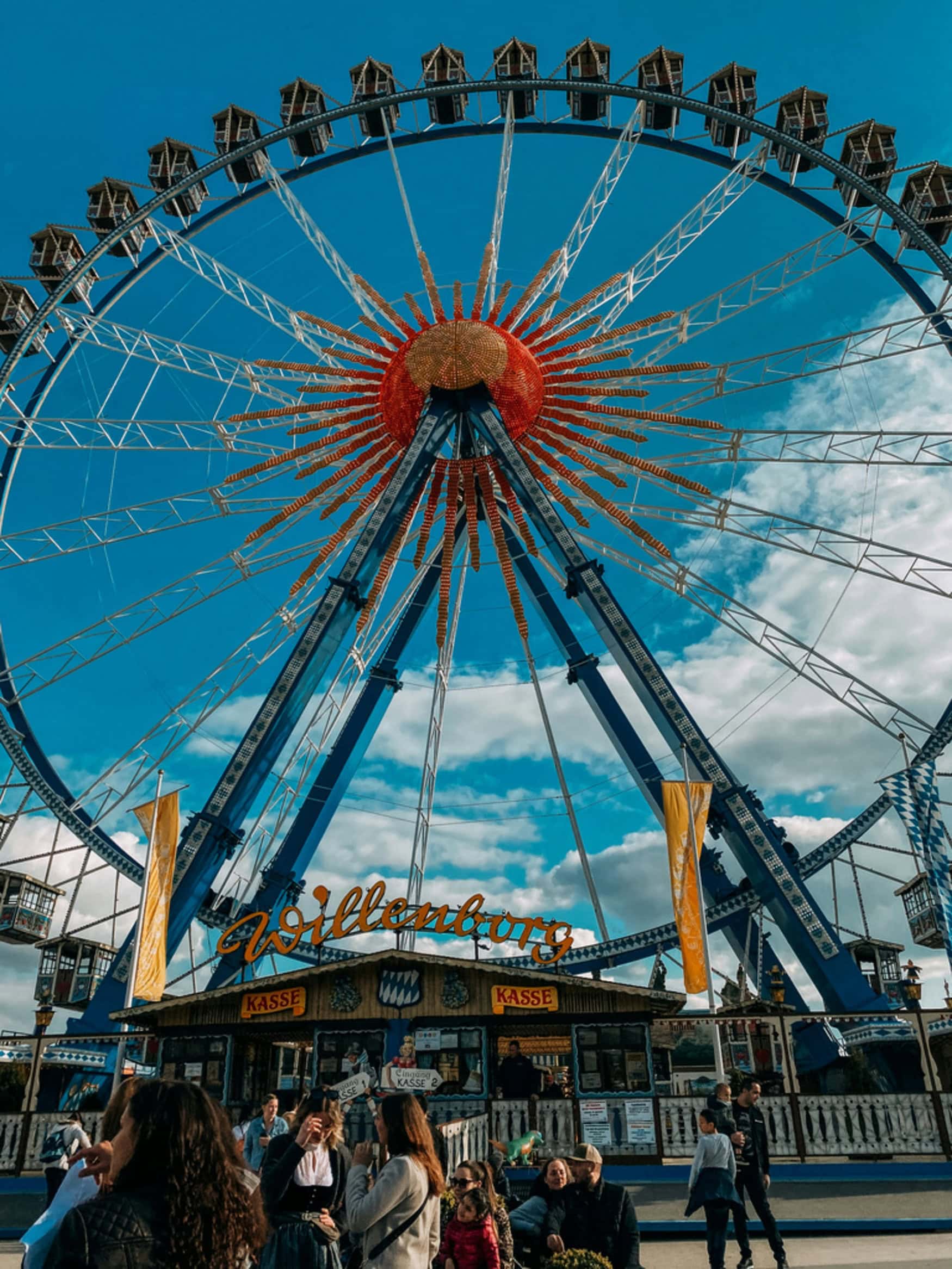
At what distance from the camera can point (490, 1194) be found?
254 inches

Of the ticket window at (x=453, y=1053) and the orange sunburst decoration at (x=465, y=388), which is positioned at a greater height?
the orange sunburst decoration at (x=465, y=388)

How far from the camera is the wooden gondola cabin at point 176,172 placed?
25.1 metres

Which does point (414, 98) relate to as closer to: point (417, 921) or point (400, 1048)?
point (417, 921)

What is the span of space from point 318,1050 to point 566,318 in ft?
57.3

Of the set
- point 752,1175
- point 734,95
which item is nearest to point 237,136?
point 734,95

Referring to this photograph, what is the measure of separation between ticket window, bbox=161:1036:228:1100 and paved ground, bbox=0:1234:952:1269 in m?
6.42

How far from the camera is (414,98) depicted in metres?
25.4

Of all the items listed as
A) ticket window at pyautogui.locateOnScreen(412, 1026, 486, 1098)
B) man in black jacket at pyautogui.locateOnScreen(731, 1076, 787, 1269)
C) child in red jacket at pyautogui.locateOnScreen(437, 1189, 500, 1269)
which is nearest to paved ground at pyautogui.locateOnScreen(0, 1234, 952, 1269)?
Result: man in black jacket at pyautogui.locateOnScreen(731, 1076, 787, 1269)

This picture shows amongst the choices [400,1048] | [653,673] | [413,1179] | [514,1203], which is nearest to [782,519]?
[653,673]

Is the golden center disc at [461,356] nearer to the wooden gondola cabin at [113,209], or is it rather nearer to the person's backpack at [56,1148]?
the wooden gondola cabin at [113,209]

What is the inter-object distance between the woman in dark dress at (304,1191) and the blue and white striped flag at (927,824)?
1508 centimetres

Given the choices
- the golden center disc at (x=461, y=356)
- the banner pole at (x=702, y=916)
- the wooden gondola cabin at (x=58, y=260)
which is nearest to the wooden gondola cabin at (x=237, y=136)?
the wooden gondola cabin at (x=58, y=260)

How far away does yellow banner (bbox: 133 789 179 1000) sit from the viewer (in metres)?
18.0

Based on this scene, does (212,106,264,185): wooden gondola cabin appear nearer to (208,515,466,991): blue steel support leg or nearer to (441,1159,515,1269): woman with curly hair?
(208,515,466,991): blue steel support leg
